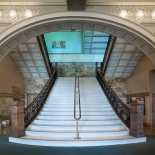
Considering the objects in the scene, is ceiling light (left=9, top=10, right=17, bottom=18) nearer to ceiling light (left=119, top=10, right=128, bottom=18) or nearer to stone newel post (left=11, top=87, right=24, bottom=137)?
ceiling light (left=119, top=10, right=128, bottom=18)

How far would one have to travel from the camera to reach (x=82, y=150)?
8.67 meters

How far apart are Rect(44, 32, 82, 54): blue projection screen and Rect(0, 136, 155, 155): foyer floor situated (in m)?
7.84

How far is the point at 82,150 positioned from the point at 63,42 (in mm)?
8960

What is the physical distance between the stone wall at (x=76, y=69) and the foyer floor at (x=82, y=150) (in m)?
9.95

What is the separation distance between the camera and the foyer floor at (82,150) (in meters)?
8.29

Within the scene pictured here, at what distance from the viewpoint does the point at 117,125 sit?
37.5 feet

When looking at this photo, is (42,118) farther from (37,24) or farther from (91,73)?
(91,73)

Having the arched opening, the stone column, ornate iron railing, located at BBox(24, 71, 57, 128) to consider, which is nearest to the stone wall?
ornate iron railing, located at BBox(24, 71, 57, 128)

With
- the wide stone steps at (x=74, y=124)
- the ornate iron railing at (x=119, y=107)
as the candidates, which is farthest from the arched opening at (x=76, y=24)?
the ornate iron railing at (x=119, y=107)

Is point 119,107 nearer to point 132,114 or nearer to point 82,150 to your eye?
point 132,114

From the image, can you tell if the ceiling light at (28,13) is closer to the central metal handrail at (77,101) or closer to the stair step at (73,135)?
the stair step at (73,135)

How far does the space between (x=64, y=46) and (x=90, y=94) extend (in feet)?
11.1

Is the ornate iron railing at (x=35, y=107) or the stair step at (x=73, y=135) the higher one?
the ornate iron railing at (x=35, y=107)

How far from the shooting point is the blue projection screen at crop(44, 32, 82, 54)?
16234 millimetres
